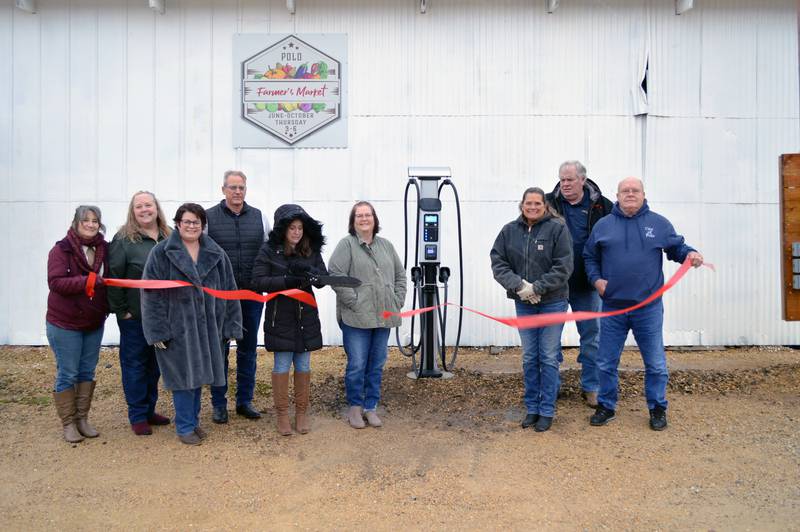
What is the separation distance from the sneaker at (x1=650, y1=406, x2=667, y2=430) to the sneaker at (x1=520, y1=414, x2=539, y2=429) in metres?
0.86

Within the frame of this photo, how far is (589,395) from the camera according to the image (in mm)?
4895

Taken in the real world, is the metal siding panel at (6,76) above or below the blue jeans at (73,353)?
above

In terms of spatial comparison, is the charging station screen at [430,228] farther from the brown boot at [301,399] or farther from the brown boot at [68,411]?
the brown boot at [68,411]

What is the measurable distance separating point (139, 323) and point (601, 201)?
375 cm

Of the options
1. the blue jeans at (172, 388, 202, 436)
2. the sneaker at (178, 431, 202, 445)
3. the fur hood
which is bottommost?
Result: the sneaker at (178, 431, 202, 445)

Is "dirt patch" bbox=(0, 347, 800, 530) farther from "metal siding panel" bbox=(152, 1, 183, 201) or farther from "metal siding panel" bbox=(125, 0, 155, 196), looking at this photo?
"metal siding panel" bbox=(125, 0, 155, 196)

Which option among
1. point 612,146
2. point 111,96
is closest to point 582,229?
point 612,146

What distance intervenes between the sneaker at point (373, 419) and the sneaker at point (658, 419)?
2060 millimetres

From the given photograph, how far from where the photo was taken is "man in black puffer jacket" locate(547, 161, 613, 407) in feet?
15.6

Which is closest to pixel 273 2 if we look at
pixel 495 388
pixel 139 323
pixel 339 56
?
pixel 339 56

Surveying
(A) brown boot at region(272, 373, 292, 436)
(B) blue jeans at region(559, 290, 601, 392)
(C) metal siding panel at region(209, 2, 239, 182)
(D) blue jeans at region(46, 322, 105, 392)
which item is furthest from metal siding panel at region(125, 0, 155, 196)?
(B) blue jeans at region(559, 290, 601, 392)

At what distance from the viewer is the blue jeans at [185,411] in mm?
4070

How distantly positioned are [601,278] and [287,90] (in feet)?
15.1

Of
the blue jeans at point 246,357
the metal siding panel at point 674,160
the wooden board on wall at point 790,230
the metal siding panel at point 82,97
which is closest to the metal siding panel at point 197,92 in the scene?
the metal siding panel at point 82,97
